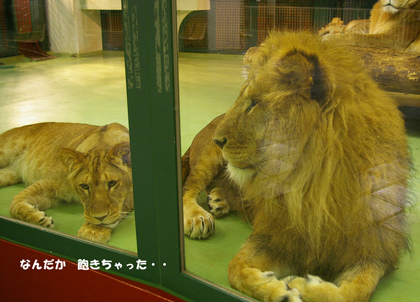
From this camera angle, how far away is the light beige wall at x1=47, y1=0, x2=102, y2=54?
1.80 metres

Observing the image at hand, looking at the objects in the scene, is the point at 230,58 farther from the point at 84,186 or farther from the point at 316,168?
the point at 84,186

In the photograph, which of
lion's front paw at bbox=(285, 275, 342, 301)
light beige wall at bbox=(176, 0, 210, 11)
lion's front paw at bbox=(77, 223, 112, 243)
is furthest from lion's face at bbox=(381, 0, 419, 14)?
lion's front paw at bbox=(77, 223, 112, 243)

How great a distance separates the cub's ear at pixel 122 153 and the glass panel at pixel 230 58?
288mm

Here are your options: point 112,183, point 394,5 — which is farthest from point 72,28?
point 394,5

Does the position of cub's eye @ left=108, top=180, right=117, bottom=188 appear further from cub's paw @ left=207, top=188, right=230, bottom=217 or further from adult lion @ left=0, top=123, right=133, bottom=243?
cub's paw @ left=207, top=188, right=230, bottom=217

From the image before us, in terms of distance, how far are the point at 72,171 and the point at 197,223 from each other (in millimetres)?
779

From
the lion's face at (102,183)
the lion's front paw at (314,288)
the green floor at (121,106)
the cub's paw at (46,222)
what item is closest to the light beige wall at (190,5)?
the green floor at (121,106)

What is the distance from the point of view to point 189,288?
1705mm

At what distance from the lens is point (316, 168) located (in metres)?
1.46

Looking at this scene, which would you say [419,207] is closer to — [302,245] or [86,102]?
[302,245]

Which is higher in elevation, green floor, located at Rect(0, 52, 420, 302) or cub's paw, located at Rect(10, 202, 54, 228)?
green floor, located at Rect(0, 52, 420, 302)

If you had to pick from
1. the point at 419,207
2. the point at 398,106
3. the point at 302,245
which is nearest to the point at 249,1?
the point at 398,106

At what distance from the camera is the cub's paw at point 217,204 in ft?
6.48

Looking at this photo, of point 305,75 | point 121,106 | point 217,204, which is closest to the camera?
point 305,75
